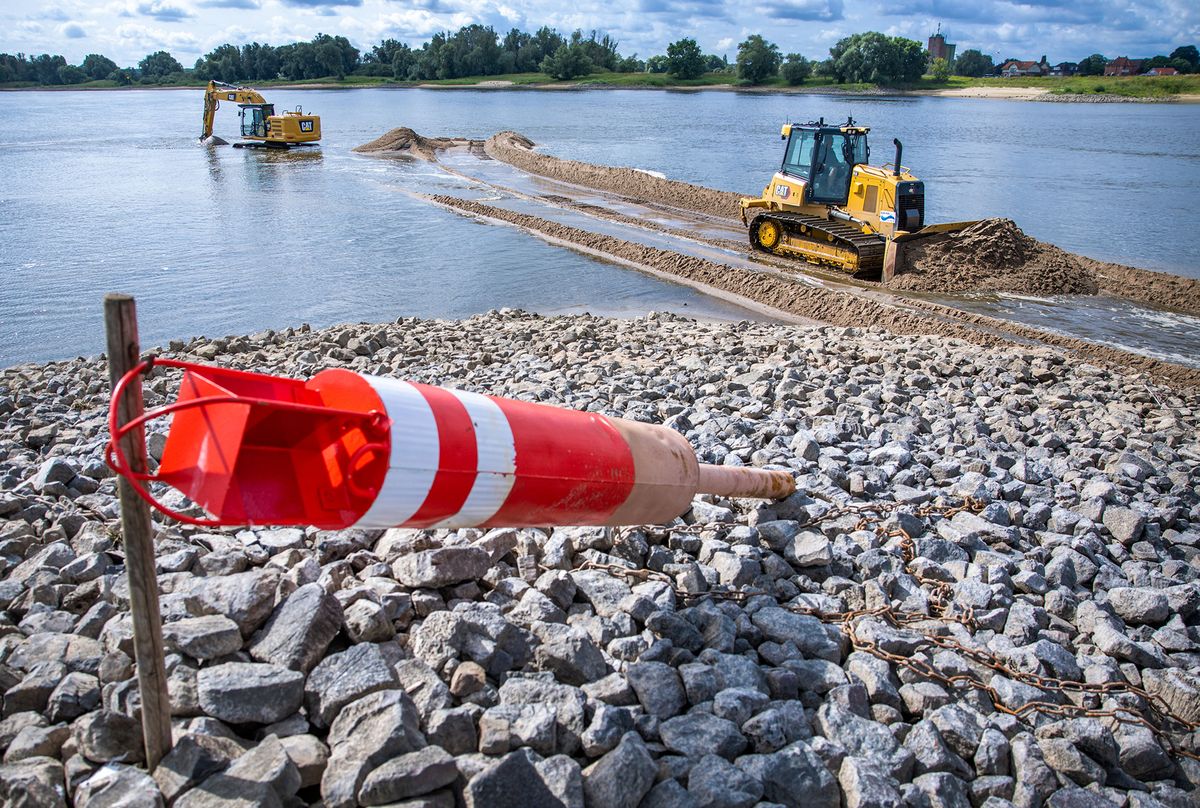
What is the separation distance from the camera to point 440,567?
396 cm

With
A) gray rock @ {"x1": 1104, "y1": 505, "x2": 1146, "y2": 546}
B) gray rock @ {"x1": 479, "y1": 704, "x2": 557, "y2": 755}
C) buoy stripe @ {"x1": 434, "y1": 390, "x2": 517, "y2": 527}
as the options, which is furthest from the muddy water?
gray rock @ {"x1": 479, "y1": 704, "x2": 557, "y2": 755}

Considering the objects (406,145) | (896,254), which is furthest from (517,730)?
(406,145)

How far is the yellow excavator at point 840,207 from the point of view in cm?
1641

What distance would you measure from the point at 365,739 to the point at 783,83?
122m

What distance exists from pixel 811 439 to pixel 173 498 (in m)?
4.34

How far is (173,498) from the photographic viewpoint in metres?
5.00

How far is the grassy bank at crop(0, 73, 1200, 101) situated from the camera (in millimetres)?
90250

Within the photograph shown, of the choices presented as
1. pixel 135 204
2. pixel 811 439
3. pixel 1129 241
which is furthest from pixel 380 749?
pixel 135 204

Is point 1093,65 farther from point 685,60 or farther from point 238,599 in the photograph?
point 238,599

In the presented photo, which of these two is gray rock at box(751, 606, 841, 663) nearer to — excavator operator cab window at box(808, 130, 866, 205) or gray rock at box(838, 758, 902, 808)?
gray rock at box(838, 758, 902, 808)

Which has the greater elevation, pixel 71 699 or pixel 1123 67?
pixel 1123 67

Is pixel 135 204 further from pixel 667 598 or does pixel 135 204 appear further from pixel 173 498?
pixel 667 598

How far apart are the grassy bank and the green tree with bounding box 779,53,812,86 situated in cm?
91

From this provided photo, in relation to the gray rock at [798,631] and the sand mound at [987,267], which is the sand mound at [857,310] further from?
the gray rock at [798,631]
